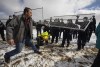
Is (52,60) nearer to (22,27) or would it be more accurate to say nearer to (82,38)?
(22,27)

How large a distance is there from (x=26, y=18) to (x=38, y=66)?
1895 millimetres

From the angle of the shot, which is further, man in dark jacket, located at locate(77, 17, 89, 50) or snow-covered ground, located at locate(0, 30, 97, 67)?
man in dark jacket, located at locate(77, 17, 89, 50)

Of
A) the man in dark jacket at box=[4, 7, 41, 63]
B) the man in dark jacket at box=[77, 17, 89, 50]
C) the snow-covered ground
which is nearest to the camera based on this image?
the man in dark jacket at box=[4, 7, 41, 63]

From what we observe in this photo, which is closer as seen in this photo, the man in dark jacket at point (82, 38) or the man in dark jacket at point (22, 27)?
the man in dark jacket at point (22, 27)

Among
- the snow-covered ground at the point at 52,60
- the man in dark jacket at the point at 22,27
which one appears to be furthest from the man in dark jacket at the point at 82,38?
the man in dark jacket at the point at 22,27

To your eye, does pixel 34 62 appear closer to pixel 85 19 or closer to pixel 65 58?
pixel 65 58

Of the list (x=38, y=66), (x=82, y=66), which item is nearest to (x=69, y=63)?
(x=82, y=66)

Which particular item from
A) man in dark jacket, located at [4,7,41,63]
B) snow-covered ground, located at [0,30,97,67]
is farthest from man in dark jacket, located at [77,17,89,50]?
man in dark jacket, located at [4,7,41,63]

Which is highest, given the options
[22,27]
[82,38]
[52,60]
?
[22,27]

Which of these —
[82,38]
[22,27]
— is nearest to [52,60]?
[22,27]

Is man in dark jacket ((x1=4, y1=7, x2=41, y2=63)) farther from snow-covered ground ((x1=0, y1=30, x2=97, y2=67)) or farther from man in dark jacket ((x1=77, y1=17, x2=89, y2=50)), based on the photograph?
man in dark jacket ((x1=77, y1=17, x2=89, y2=50))

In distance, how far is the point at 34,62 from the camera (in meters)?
7.42

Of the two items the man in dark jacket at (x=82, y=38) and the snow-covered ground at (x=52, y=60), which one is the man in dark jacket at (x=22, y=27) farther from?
the man in dark jacket at (x=82, y=38)

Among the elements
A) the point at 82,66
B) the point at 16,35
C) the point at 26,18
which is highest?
the point at 26,18
